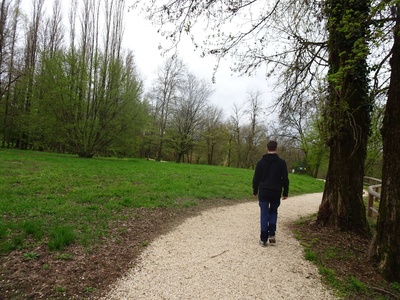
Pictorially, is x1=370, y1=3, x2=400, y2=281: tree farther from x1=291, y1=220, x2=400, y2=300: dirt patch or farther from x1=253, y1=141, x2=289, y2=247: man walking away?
x1=253, y1=141, x2=289, y2=247: man walking away

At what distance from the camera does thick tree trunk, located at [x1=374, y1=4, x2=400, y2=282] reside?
3.74 metres

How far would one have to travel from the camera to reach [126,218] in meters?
5.88

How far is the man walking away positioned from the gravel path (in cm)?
52

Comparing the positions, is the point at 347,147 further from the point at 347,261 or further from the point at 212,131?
the point at 212,131

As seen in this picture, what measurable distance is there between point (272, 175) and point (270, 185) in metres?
0.21

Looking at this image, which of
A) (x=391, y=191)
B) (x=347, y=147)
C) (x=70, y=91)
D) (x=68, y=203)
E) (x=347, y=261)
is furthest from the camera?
(x=70, y=91)

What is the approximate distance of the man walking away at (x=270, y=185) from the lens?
183 inches

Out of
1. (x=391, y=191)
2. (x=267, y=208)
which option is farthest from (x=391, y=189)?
(x=267, y=208)

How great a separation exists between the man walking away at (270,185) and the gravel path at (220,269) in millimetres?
524

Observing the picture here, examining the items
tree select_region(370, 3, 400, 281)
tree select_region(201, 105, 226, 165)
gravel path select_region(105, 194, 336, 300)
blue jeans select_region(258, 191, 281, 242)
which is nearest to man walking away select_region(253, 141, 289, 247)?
blue jeans select_region(258, 191, 281, 242)

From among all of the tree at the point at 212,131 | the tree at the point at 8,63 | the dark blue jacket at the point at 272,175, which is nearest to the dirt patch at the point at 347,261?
the dark blue jacket at the point at 272,175

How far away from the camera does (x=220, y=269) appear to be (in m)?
3.69

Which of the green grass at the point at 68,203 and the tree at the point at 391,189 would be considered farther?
the green grass at the point at 68,203

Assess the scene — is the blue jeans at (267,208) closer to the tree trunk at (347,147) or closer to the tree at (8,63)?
the tree trunk at (347,147)
